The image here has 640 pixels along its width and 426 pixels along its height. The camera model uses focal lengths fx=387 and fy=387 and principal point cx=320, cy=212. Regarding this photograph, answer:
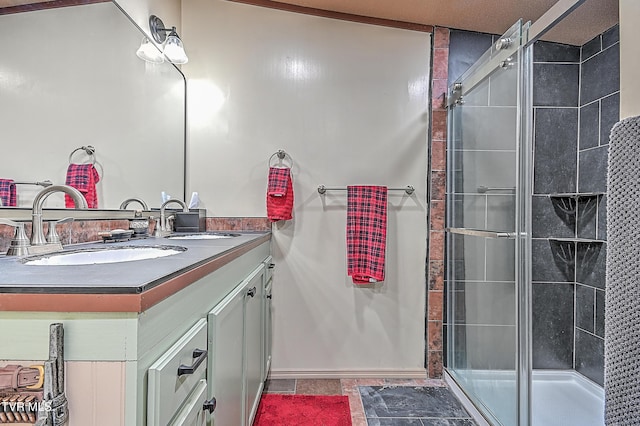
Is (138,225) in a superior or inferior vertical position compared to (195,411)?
superior

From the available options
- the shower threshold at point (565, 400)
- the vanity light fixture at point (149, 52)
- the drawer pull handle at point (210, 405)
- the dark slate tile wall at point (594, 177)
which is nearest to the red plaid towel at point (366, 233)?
the shower threshold at point (565, 400)

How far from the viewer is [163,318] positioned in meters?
0.70

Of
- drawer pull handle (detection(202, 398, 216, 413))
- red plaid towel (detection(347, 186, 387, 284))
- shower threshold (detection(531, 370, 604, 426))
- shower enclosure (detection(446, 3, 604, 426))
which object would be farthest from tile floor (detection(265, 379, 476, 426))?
drawer pull handle (detection(202, 398, 216, 413))

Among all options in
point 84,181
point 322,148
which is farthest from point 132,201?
point 322,148

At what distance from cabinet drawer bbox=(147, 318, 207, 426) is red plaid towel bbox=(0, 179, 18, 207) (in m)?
0.77

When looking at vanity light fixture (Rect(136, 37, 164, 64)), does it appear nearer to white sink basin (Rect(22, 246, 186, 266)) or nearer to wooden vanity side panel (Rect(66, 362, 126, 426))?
white sink basin (Rect(22, 246, 186, 266))

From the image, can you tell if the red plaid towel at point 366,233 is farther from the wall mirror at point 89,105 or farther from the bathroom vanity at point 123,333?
the bathroom vanity at point 123,333

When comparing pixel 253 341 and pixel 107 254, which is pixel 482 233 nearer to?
pixel 253 341

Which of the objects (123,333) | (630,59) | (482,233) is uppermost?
(630,59)

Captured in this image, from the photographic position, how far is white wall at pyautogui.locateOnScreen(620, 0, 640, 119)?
77 cm

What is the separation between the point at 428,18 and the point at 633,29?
1672mm

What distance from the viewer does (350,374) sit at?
7.81 ft

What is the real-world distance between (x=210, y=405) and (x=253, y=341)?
72 cm

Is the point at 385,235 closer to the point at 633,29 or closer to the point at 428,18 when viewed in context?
the point at 428,18
